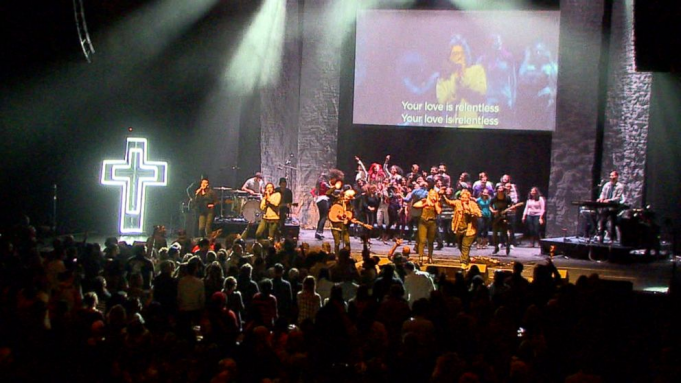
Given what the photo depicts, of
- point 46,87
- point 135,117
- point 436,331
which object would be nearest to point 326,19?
point 135,117

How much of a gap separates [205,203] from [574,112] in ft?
30.2

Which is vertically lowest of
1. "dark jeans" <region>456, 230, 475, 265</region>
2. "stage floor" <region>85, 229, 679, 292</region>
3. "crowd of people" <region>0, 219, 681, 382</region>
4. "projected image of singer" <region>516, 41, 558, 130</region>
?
"crowd of people" <region>0, 219, 681, 382</region>

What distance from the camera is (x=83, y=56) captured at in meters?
11.9

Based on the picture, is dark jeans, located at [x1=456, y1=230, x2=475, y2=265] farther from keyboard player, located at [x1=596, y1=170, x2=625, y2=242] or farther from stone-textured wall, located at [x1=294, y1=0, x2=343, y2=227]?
stone-textured wall, located at [x1=294, y1=0, x2=343, y2=227]

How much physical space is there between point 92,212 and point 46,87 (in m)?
3.16

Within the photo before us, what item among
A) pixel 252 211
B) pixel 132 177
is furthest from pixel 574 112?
pixel 132 177

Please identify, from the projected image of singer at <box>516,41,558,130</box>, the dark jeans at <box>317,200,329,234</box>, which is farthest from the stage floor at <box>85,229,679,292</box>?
the projected image of singer at <box>516,41,558,130</box>

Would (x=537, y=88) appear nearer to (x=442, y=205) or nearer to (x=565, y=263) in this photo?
(x=442, y=205)

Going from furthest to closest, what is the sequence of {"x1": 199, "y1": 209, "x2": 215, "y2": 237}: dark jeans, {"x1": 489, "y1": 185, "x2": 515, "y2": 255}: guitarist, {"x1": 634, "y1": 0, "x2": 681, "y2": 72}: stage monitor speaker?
{"x1": 199, "y1": 209, "x2": 215, "y2": 237}: dark jeans → {"x1": 489, "y1": 185, "x2": 515, "y2": 255}: guitarist → {"x1": 634, "y1": 0, "x2": 681, "y2": 72}: stage monitor speaker

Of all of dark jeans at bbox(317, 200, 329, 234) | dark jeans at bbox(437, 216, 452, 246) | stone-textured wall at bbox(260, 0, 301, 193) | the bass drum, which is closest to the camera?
the bass drum

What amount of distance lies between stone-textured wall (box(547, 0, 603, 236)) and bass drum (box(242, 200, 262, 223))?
23.5 feet

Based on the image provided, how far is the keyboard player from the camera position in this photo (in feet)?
56.4

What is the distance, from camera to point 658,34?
920cm

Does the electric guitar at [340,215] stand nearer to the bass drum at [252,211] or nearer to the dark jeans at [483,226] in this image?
the bass drum at [252,211]
